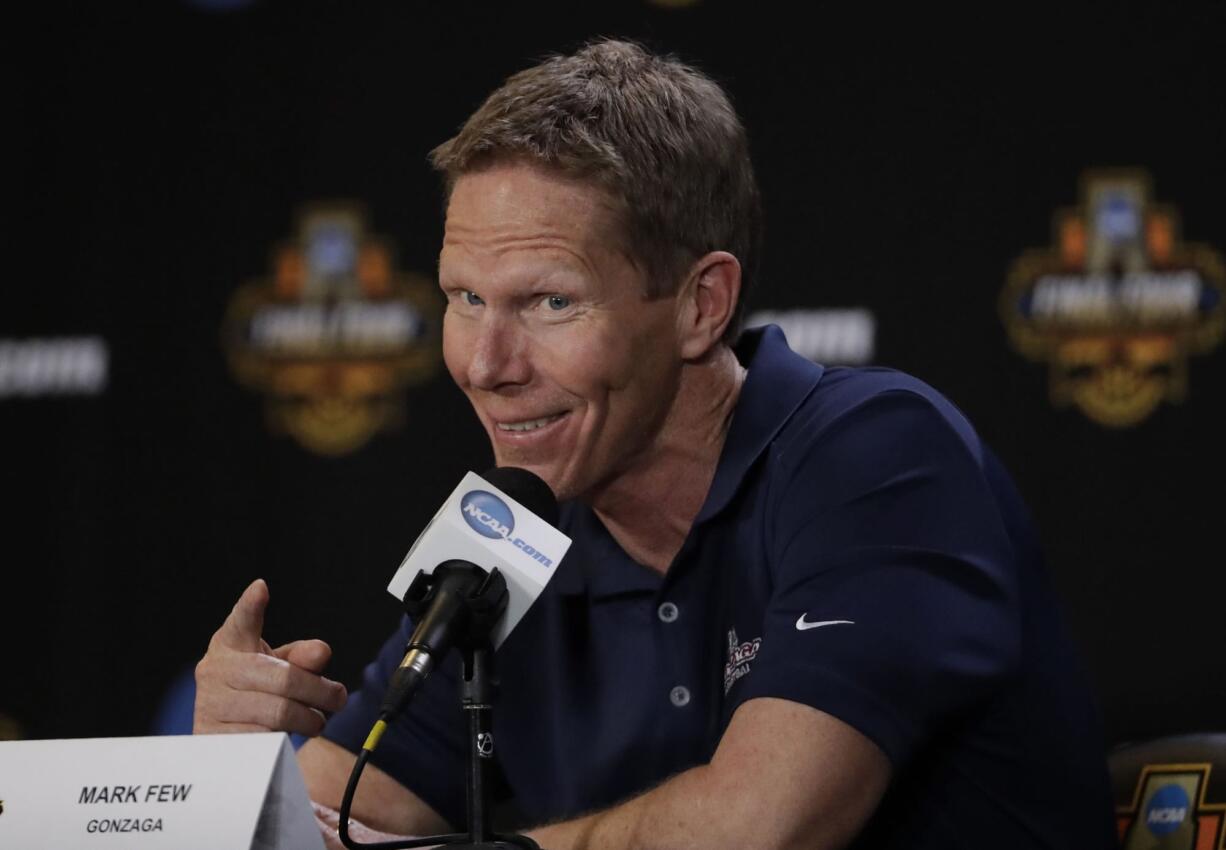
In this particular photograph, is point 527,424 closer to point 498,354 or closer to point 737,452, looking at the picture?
point 498,354

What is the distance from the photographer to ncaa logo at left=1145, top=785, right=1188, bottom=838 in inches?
72.2

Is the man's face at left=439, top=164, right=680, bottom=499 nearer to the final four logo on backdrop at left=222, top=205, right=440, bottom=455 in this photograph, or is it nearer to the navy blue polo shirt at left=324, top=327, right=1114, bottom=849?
the navy blue polo shirt at left=324, top=327, right=1114, bottom=849

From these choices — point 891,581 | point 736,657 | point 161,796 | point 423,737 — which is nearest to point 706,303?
point 736,657

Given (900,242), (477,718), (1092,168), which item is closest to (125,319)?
(900,242)

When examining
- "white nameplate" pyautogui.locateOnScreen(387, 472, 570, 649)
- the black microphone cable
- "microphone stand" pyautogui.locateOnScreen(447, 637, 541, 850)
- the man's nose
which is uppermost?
the man's nose

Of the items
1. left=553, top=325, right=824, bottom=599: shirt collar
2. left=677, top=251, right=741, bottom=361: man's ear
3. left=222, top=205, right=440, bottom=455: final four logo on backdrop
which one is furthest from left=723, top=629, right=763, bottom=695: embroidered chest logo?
left=222, top=205, right=440, bottom=455: final four logo on backdrop

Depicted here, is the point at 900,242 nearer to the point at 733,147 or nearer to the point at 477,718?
the point at 733,147

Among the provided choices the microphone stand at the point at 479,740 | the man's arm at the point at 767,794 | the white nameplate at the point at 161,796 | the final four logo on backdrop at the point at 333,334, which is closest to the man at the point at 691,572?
the man's arm at the point at 767,794

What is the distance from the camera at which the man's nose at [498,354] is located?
1.84 metres

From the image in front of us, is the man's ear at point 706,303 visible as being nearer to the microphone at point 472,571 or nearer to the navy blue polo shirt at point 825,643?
the navy blue polo shirt at point 825,643

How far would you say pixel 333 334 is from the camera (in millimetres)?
3254

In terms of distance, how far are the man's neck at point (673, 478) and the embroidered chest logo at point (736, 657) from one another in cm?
18

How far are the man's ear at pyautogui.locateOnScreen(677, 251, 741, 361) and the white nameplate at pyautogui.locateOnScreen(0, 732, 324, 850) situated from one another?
89 centimetres

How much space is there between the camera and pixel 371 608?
10.4 feet
